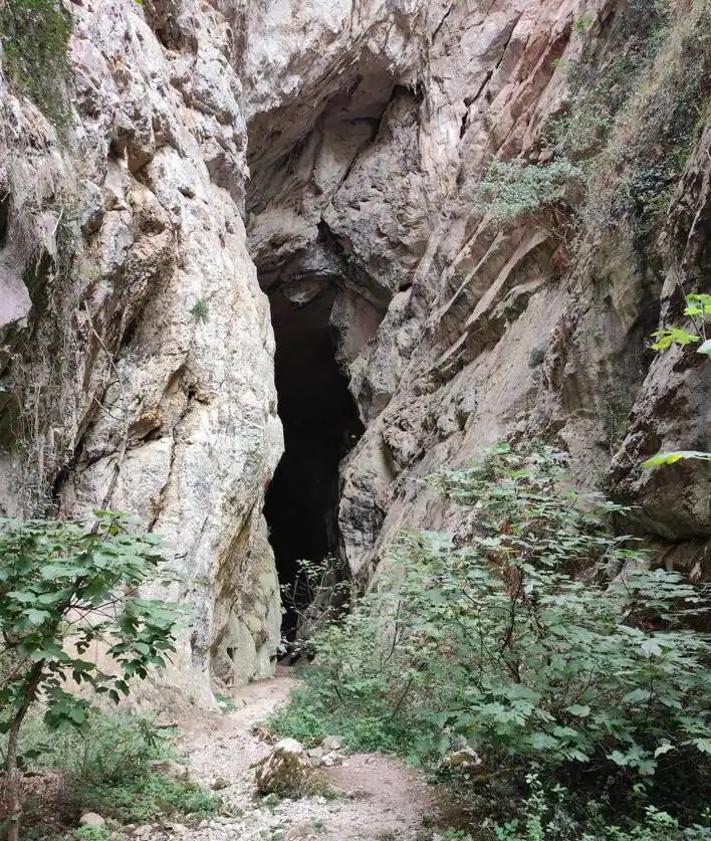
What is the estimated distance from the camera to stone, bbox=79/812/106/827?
150 inches

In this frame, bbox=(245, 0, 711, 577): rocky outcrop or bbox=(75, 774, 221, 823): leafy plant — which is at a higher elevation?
bbox=(245, 0, 711, 577): rocky outcrop

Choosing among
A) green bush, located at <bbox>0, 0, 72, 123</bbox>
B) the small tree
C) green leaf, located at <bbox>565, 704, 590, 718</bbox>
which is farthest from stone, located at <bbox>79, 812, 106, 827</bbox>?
green bush, located at <bbox>0, 0, 72, 123</bbox>

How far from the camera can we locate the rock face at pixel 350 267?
20.6 feet

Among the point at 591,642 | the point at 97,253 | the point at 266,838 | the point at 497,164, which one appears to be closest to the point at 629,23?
the point at 497,164

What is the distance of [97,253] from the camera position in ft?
27.1

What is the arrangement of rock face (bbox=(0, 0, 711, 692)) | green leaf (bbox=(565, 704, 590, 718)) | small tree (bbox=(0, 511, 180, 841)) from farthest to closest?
rock face (bbox=(0, 0, 711, 692))
green leaf (bbox=(565, 704, 590, 718))
small tree (bbox=(0, 511, 180, 841))

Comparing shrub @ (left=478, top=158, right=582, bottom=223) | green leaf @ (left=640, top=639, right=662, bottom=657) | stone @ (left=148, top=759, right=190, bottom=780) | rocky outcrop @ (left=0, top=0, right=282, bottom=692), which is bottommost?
stone @ (left=148, top=759, right=190, bottom=780)

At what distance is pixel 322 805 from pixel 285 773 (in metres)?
0.41

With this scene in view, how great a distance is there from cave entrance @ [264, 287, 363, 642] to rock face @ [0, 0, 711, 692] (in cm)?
313

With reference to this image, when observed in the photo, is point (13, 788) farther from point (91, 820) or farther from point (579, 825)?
point (579, 825)

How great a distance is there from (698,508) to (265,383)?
8.57 m

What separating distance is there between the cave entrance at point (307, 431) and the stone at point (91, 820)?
59.7 ft

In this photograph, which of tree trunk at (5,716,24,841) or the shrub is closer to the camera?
tree trunk at (5,716,24,841)

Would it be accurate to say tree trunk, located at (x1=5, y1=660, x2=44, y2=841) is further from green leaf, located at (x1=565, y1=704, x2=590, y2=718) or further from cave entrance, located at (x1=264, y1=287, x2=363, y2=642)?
cave entrance, located at (x1=264, y1=287, x2=363, y2=642)
